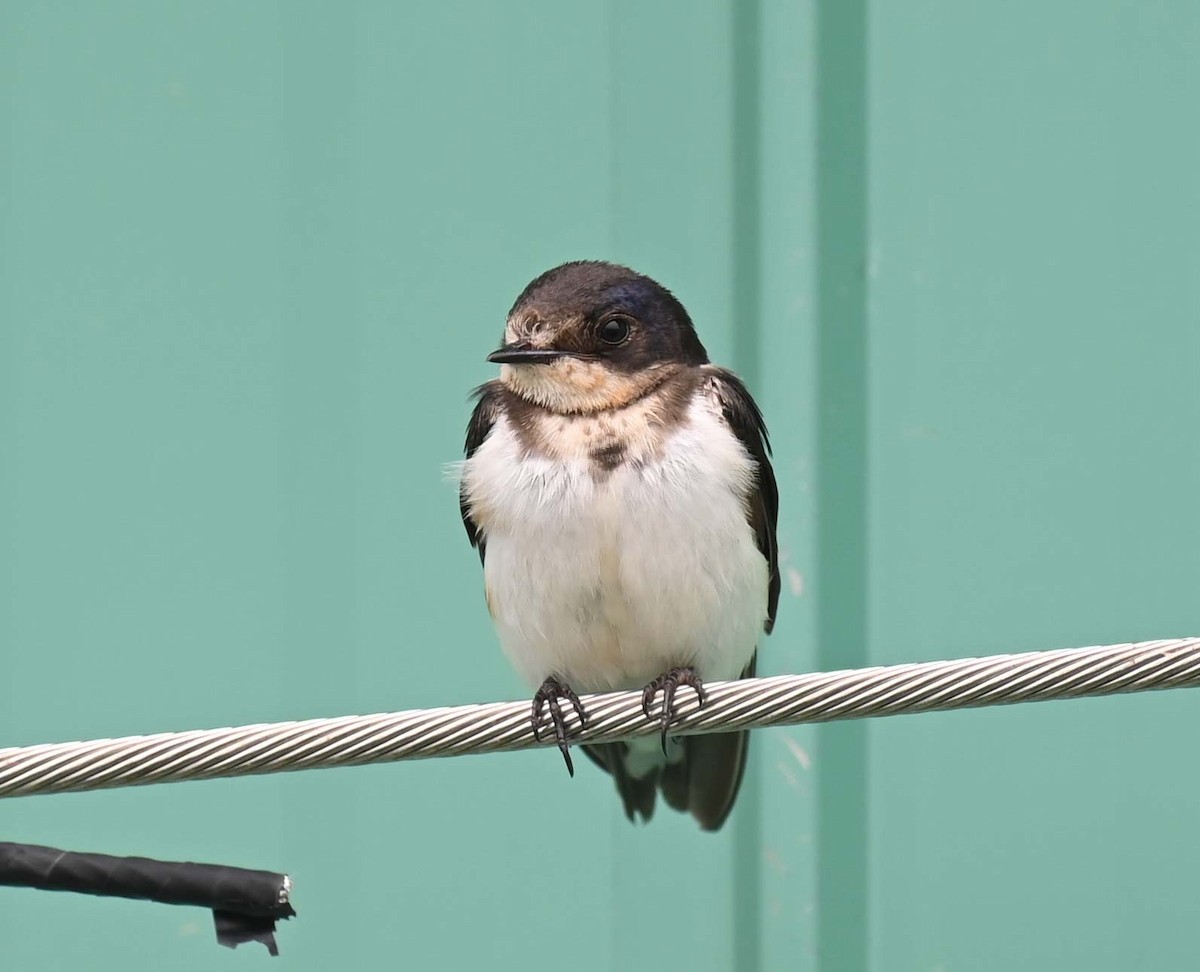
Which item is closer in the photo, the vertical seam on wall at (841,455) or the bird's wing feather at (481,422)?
the bird's wing feather at (481,422)

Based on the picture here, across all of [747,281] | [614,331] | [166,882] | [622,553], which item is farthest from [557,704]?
[747,281]

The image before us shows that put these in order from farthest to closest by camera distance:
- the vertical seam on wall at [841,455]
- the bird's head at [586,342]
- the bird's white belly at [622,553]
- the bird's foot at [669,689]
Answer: the vertical seam on wall at [841,455]
the bird's head at [586,342]
the bird's white belly at [622,553]
the bird's foot at [669,689]

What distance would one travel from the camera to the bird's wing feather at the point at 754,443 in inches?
155

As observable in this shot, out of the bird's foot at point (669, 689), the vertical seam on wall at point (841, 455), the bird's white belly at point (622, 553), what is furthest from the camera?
the vertical seam on wall at point (841, 455)

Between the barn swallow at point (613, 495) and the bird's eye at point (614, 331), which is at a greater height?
the bird's eye at point (614, 331)

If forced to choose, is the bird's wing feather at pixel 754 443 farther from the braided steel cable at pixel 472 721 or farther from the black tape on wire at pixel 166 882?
the black tape on wire at pixel 166 882

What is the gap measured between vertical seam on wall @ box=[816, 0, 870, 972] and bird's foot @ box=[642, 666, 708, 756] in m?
1.08

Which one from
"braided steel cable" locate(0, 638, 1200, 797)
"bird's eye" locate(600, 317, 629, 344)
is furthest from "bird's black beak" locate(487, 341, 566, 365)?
"braided steel cable" locate(0, 638, 1200, 797)

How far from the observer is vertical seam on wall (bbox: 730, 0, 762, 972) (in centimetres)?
488

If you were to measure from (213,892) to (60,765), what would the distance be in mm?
290

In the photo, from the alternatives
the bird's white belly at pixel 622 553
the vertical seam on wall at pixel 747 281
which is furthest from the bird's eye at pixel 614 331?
the vertical seam on wall at pixel 747 281

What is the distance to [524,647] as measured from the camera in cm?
402

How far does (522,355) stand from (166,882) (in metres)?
1.60

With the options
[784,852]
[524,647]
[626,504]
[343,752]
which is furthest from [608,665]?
[343,752]
